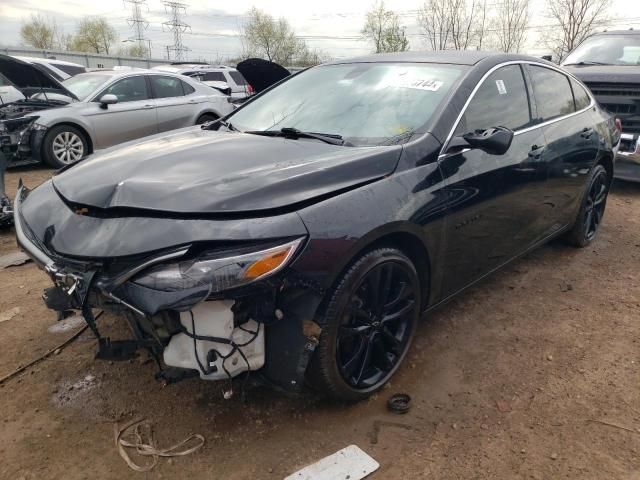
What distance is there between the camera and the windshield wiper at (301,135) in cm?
280

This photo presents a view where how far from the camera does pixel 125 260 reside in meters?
1.99

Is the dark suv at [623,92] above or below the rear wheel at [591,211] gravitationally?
above

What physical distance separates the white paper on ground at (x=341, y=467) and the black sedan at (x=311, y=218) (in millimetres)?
287

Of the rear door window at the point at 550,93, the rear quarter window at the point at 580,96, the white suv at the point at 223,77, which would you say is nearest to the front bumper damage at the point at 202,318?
the rear door window at the point at 550,93

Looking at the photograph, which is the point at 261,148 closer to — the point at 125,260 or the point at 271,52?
the point at 125,260

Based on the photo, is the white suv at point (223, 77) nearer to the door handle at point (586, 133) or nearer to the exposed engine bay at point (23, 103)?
the exposed engine bay at point (23, 103)

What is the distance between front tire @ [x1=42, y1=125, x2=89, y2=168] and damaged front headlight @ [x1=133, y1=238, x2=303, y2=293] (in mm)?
6749

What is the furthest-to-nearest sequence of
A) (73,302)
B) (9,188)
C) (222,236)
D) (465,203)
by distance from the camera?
(9,188) < (465,203) < (73,302) < (222,236)

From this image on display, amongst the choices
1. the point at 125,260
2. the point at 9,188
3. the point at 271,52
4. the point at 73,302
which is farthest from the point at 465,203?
the point at 271,52

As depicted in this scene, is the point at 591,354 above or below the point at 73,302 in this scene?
→ below

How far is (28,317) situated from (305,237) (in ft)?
7.71

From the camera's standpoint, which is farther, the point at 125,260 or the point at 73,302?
the point at 73,302

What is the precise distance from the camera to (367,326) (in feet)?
8.23

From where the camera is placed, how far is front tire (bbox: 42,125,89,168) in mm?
7836
